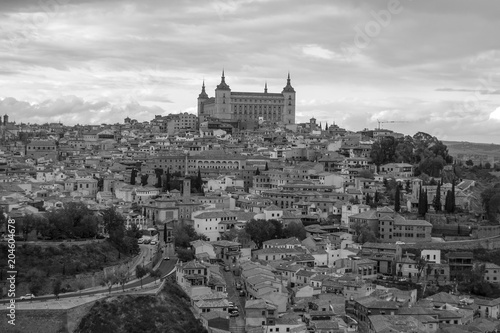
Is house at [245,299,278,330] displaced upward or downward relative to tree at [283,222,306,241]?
downward

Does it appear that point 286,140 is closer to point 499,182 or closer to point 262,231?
point 499,182

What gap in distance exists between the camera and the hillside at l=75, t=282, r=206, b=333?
79.5 feet

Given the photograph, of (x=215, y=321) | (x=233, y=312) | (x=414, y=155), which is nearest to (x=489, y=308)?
(x=233, y=312)

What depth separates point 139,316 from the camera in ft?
81.5

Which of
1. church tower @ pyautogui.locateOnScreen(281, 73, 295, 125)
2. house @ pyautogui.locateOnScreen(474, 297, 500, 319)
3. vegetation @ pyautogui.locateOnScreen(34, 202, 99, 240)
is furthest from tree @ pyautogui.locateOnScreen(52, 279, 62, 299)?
church tower @ pyautogui.locateOnScreen(281, 73, 295, 125)

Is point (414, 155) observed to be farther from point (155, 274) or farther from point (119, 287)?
point (119, 287)

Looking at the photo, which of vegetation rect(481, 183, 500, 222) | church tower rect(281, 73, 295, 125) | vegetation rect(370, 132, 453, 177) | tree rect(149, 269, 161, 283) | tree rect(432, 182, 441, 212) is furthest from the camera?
church tower rect(281, 73, 295, 125)

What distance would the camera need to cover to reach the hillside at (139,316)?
24234 mm

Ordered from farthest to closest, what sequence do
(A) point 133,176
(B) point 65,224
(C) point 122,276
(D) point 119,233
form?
(A) point 133,176
(D) point 119,233
(B) point 65,224
(C) point 122,276

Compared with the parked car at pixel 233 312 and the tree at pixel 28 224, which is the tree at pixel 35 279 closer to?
the tree at pixel 28 224

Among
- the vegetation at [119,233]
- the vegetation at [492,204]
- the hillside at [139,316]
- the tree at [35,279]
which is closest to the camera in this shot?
the hillside at [139,316]

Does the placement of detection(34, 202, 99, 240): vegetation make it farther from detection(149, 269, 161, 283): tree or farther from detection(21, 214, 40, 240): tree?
detection(149, 269, 161, 283): tree

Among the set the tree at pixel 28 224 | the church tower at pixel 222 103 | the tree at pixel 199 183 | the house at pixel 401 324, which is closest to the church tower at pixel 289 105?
the church tower at pixel 222 103

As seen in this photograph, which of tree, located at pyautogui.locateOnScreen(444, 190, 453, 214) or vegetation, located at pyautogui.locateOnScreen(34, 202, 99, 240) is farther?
tree, located at pyautogui.locateOnScreen(444, 190, 453, 214)
